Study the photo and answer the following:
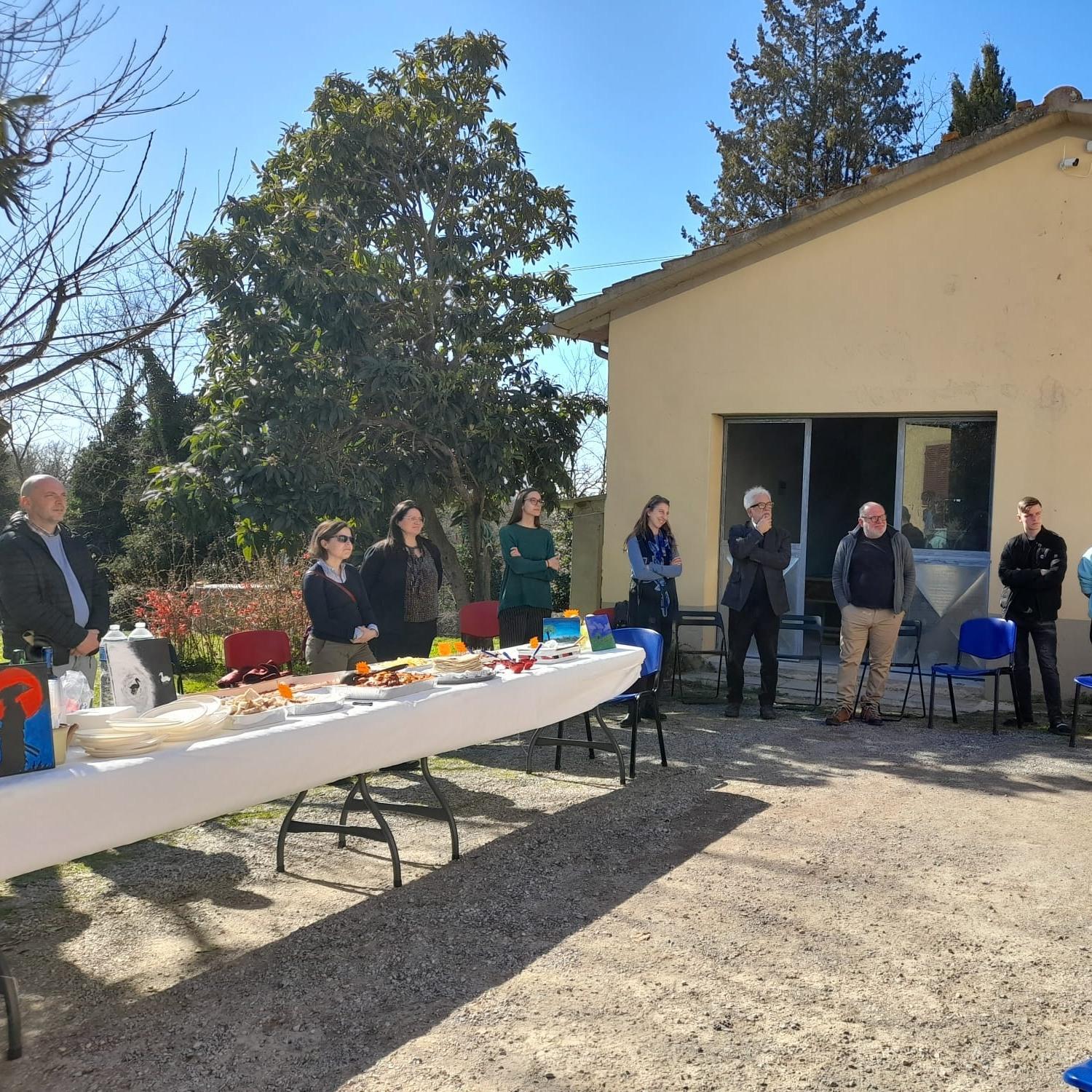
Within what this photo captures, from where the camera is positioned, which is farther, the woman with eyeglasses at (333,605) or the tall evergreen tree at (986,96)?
the tall evergreen tree at (986,96)

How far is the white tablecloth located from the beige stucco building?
5175 millimetres

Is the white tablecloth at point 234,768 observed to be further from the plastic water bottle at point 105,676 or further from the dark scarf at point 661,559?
the dark scarf at point 661,559

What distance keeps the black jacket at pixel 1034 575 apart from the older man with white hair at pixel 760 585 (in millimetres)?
1651

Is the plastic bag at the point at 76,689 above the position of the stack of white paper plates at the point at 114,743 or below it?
above

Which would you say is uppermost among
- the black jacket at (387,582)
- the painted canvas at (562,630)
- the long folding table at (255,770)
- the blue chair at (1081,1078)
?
the black jacket at (387,582)

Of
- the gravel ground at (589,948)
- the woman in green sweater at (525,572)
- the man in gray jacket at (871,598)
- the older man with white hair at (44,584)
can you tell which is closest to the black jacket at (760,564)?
the man in gray jacket at (871,598)

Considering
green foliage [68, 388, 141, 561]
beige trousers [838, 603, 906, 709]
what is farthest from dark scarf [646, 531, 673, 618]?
green foliage [68, 388, 141, 561]

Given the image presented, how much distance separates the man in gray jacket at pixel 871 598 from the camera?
8133mm

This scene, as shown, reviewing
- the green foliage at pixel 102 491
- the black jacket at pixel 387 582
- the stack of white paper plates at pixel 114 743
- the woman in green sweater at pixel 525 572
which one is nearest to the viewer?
the stack of white paper plates at pixel 114 743

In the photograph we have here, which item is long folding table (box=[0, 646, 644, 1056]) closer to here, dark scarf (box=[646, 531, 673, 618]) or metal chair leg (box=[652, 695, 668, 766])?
metal chair leg (box=[652, 695, 668, 766])

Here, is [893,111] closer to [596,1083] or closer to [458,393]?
[458,393]

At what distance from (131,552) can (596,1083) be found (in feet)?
51.8

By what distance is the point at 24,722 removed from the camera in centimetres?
326

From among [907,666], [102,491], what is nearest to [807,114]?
[102,491]
